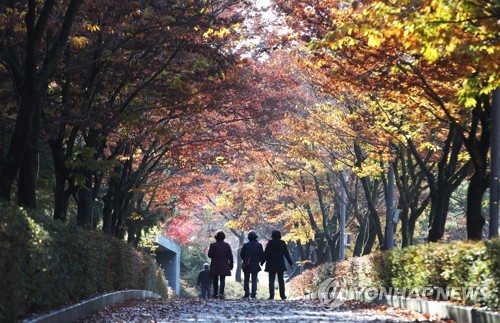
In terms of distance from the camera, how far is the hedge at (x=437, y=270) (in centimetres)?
1106

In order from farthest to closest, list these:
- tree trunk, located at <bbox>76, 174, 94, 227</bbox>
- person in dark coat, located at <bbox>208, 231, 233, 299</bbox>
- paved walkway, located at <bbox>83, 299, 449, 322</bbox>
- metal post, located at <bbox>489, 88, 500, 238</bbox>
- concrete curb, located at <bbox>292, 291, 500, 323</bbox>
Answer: person in dark coat, located at <bbox>208, 231, 233, 299</bbox>, tree trunk, located at <bbox>76, 174, 94, 227</bbox>, metal post, located at <bbox>489, 88, 500, 238</bbox>, paved walkway, located at <bbox>83, 299, 449, 322</bbox>, concrete curb, located at <bbox>292, 291, 500, 323</bbox>

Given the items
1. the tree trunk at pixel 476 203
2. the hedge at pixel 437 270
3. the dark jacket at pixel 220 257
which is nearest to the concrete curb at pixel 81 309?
the dark jacket at pixel 220 257

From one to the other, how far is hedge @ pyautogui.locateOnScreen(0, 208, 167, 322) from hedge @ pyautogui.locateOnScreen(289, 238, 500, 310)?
5.64 m

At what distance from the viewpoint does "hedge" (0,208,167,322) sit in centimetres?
882

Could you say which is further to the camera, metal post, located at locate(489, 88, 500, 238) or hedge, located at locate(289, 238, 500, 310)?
metal post, located at locate(489, 88, 500, 238)

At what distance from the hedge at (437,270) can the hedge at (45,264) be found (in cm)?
564

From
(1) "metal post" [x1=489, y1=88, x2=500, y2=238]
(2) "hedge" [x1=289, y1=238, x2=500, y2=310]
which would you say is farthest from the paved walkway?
(1) "metal post" [x1=489, y1=88, x2=500, y2=238]

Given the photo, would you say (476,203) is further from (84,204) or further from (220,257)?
(84,204)

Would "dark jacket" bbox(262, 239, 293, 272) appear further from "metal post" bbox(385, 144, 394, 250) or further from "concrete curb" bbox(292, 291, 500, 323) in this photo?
"metal post" bbox(385, 144, 394, 250)

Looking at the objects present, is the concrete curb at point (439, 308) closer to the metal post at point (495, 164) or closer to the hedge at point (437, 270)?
the hedge at point (437, 270)

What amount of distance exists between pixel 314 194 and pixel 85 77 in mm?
21984

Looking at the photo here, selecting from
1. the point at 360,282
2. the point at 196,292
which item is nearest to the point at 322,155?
the point at 360,282

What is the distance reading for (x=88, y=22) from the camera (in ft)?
58.6

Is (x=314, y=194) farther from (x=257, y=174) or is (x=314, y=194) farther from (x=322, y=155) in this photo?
(x=322, y=155)
